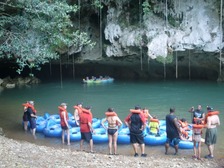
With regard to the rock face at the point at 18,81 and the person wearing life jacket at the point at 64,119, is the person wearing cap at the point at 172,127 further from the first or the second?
the rock face at the point at 18,81

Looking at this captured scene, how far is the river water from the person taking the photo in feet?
45.2

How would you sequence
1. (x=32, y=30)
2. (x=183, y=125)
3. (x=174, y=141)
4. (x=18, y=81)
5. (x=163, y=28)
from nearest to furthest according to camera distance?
(x=174, y=141)
(x=183, y=125)
(x=32, y=30)
(x=163, y=28)
(x=18, y=81)

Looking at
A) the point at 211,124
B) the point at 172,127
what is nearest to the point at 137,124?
the point at 172,127

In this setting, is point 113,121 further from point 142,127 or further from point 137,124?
point 142,127

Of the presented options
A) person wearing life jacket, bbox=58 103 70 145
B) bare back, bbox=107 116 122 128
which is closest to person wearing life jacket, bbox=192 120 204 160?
bare back, bbox=107 116 122 128

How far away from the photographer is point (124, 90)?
24453mm

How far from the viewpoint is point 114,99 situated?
21.0m

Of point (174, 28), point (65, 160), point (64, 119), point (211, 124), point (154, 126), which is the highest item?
point (174, 28)

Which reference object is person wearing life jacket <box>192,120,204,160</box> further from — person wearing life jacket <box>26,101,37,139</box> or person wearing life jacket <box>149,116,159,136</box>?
person wearing life jacket <box>26,101,37,139</box>

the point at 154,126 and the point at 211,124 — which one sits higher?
the point at 211,124

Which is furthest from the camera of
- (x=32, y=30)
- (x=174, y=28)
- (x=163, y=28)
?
(x=163, y=28)

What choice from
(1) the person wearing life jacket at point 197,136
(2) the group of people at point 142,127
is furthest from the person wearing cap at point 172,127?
(1) the person wearing life jacket at point 197,136

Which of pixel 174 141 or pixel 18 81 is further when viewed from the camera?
pixel 18 81

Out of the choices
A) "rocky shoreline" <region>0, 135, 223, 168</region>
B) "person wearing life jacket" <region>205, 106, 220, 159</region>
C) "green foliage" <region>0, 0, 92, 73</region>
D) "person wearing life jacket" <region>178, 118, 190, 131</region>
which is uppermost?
"green foliage" <region>0, 0, 92, 73</region>
